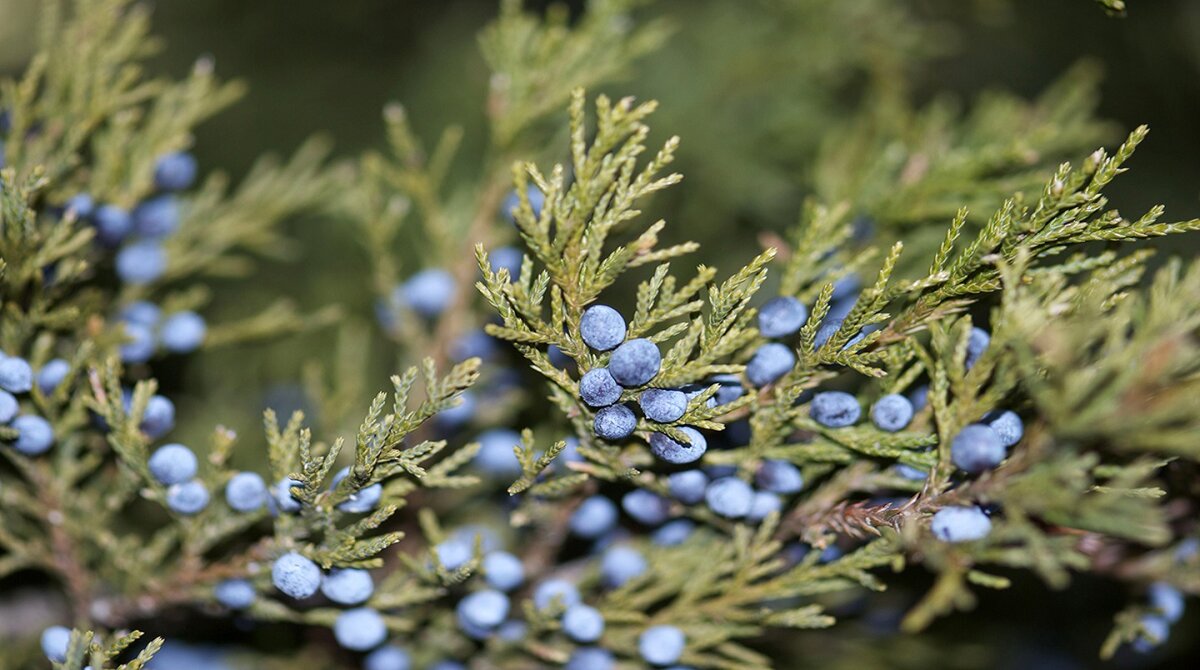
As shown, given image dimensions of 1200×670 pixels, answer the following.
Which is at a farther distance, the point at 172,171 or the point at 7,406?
the point at 172,171

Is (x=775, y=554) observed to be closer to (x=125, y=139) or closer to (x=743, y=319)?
(x=743, y=319)

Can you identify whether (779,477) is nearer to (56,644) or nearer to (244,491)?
(244,491)

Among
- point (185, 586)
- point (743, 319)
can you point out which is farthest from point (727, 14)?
point (185, 586)

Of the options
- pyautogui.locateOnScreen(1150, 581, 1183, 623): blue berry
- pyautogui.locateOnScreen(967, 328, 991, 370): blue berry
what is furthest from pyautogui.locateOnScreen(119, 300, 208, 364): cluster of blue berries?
pyautogui.locateOnScreen(1150, 581, 1183, 623): blue berry

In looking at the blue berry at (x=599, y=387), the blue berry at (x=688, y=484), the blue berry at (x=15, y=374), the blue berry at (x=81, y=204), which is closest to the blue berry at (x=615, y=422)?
the blue berry at (x=599, y=387)

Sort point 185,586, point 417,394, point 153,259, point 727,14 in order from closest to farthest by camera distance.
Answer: point 185,586, point 153,259, point 417,394, point 727,14

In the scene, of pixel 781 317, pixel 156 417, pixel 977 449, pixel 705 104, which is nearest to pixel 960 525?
pixel 977 449

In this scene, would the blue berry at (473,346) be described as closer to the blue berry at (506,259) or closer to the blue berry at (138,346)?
the blue berry at (506,259)
